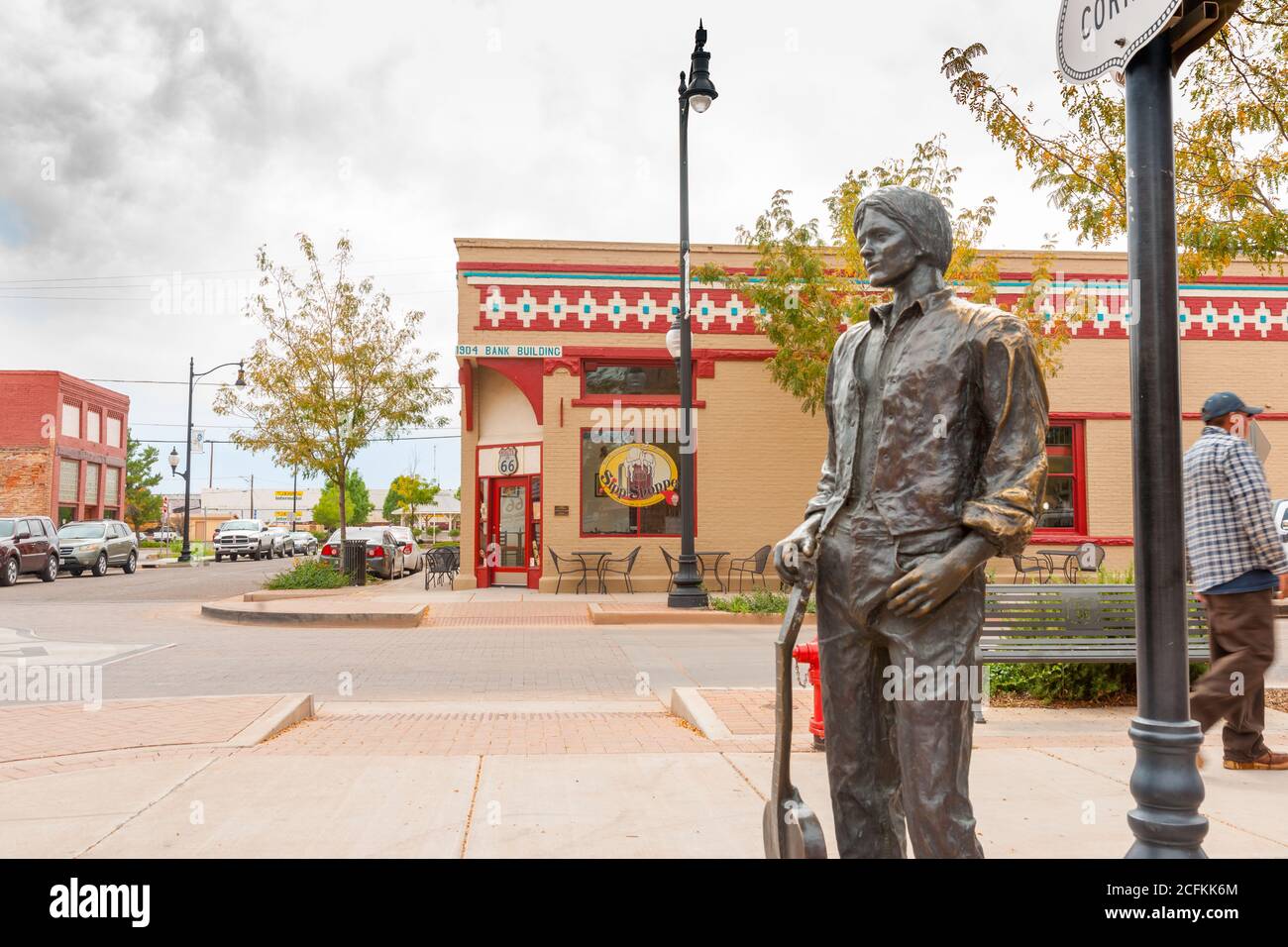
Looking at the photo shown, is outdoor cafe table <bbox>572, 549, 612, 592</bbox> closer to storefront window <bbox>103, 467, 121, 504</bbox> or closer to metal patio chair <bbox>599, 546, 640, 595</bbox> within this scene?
metal patio chair <bbox>599, 546, 640, 595</bbox>

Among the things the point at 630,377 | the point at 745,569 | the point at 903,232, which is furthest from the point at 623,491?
the point at 903,232

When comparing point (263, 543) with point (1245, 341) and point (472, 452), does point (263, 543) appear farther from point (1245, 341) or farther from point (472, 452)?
point (1245, 341)

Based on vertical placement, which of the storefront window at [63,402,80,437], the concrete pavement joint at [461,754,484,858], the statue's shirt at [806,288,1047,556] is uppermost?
the storefront window at [63,402,80,437]

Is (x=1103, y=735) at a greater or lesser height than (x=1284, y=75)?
lesser

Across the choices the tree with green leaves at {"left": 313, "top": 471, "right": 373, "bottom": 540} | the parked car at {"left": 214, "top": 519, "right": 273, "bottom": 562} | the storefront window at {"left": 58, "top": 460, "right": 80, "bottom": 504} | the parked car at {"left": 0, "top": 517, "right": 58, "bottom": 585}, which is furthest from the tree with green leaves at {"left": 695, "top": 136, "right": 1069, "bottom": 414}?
the tree with green leaves at {"left": 313, "top": 471, "right": 373, "bottom": 540}

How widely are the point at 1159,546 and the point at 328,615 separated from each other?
12577 millimetres

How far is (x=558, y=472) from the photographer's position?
1883 cm

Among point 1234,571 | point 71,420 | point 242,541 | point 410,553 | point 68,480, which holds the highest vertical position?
point 71,420

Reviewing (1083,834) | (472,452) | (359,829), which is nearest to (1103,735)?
(1083,834)

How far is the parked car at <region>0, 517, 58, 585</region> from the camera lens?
2311 centimetres

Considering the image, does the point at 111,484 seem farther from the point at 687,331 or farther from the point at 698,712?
the point at 698,712

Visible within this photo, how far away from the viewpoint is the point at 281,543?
4834cm
